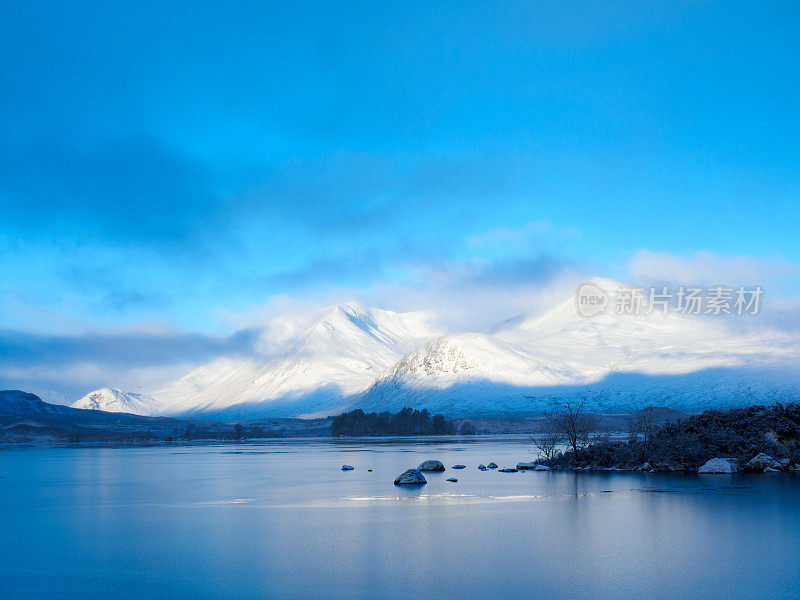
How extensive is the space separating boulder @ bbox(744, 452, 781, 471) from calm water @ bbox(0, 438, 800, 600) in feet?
30.5

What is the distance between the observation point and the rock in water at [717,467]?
5261 centimetres

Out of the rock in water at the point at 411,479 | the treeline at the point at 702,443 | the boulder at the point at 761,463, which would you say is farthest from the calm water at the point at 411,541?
the treeline at the point at 702,443

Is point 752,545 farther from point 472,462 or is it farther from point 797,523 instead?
point 472,462

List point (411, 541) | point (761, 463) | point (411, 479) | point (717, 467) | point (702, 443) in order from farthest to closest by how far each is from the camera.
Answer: point (702, 443) → point (761, 463) → point (717, 467) → point (411, 479) → point (411, 541)

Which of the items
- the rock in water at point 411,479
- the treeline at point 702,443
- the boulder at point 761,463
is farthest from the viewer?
the treeline at point 702,443

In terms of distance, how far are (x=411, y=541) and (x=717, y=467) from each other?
3558 cm

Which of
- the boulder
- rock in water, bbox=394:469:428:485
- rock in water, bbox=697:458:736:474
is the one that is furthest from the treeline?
rock in water, bbox=394:469:428:485

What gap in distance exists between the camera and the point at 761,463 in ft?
177

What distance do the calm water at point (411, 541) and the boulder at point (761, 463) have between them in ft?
30.5

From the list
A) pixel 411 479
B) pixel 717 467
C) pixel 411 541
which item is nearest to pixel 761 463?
pixel 717 467

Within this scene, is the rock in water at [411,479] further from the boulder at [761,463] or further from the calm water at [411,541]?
the boulder at [761,463]

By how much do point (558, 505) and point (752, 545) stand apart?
12.1 m

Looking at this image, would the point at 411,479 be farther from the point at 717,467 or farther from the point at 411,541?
the point at 411,541

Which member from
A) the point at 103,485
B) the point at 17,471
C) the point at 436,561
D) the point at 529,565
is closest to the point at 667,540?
the point at 529,565
